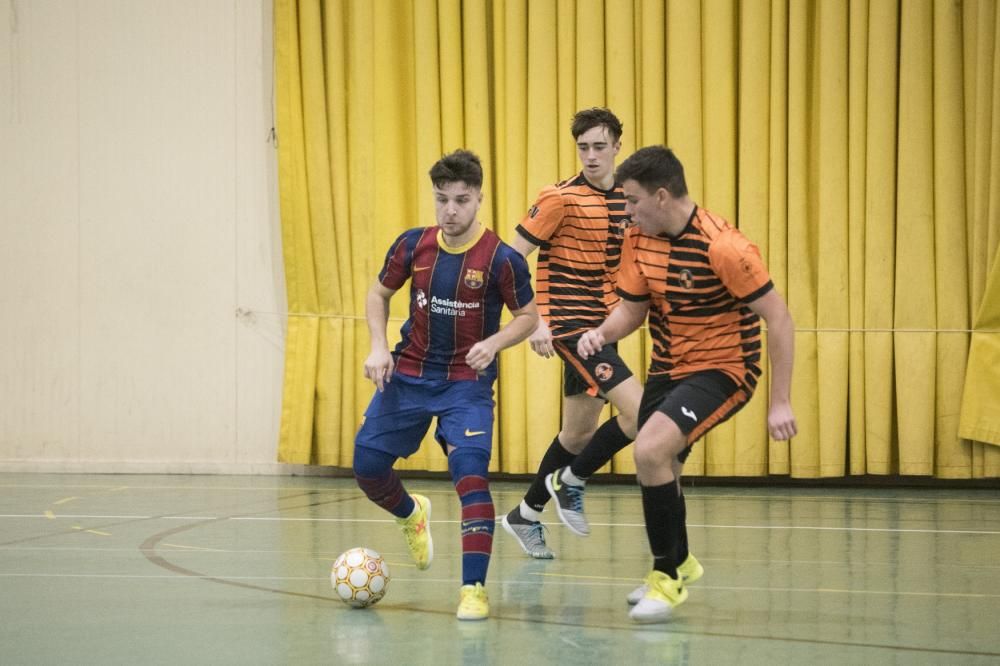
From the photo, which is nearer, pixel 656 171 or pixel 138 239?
pixel 656 171

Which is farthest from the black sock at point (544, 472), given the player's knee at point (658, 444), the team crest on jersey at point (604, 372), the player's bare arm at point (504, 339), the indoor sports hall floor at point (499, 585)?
the player's knee at point (658, 444)

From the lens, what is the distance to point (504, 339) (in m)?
4.50

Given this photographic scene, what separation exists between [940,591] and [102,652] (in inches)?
120

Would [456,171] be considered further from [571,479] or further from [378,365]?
[571,479]

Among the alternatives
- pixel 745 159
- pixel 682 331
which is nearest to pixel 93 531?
pixel 682 331

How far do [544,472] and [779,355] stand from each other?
2.02m

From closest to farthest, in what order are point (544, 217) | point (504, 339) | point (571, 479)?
point (504, 339)
point (544, 217)
point (571, 479)

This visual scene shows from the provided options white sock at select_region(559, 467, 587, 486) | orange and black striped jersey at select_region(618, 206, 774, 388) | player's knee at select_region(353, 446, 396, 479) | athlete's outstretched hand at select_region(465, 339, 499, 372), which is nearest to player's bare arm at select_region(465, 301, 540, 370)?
athlete's outstretched hand at select_region(465, 339, 499, 372)

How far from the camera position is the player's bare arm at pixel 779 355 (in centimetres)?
406

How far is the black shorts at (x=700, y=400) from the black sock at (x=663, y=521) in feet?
0.64

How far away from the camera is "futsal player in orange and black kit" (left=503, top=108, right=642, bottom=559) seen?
18.5 feet

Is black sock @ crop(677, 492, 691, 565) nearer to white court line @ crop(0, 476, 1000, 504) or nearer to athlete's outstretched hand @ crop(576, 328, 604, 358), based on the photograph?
athlete's outstretched hand @ crop(576, 328, 604, 358)

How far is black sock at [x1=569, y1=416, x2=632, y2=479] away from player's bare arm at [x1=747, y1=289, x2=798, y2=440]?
64.1 inches

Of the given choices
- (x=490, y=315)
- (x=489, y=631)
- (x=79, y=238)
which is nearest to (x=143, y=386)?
(x=79, y=238)
